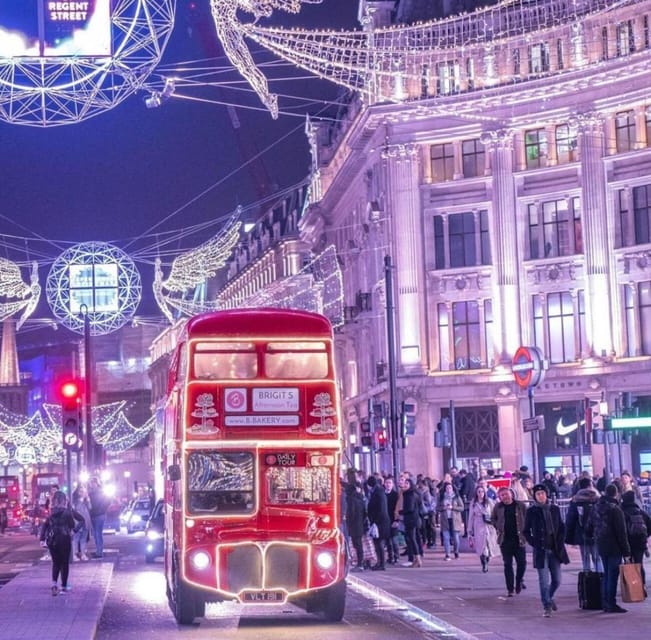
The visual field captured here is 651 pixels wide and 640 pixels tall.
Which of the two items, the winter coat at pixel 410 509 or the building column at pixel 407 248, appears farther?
the building column at pixel 407 248

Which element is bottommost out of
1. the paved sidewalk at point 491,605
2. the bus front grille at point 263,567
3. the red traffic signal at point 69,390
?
the paved sidewalk at point 491,605

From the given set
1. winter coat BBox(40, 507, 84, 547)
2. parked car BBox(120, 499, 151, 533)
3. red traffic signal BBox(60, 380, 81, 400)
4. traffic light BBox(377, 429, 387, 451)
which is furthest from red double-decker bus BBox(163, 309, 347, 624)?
parked car BBox(120, 499, 151, 533)

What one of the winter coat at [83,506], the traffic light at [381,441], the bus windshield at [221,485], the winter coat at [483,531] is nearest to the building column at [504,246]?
the traffic light at [381,441]

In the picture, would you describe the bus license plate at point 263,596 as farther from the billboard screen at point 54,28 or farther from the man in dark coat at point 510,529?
the billboard screen at point 54,28

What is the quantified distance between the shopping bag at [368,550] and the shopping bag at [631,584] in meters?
9.78

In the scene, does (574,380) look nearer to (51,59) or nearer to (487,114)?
(487,114)

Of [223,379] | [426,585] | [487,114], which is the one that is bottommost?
[426,585]

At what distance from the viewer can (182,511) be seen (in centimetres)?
1911

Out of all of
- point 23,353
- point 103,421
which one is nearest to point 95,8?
point 103,421

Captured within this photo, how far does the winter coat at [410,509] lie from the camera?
29.1 meters

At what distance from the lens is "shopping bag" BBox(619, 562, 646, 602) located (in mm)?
19266

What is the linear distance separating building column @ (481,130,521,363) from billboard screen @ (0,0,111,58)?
41.1 metres

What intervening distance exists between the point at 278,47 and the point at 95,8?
971cm

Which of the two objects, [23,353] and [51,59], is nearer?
[51,59]
